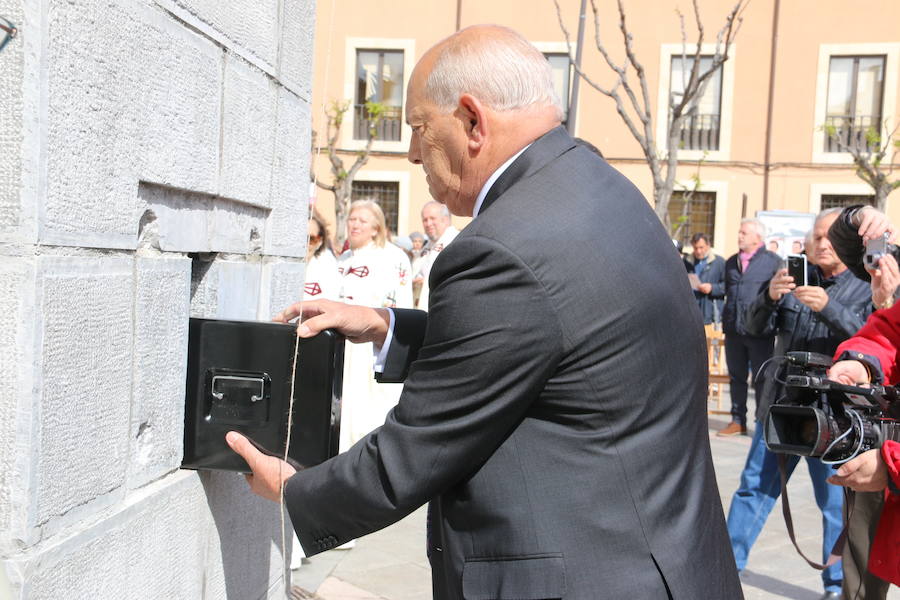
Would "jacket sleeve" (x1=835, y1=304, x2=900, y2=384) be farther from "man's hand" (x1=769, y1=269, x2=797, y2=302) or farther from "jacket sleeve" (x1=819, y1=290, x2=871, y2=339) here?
"man's hand" (x1=769, y1=269, x2=797, y2=302)

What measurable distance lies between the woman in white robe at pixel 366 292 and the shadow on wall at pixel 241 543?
301cm

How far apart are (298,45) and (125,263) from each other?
1278mm

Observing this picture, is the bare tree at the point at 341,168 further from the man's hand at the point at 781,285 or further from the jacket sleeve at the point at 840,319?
the jacket sleeve at the point at 840,319

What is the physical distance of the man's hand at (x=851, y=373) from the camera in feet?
10.9

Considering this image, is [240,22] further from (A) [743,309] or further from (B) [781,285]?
(A) [743,309]

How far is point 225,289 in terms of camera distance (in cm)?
274

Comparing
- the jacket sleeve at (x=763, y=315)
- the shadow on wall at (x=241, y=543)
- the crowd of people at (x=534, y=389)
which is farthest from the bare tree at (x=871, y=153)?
the crowd of people at (x=534, y=389)

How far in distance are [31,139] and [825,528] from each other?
4.28 m

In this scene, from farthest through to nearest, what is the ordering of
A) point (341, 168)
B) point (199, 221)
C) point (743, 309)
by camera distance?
point (341, 168)
point (743, 309)
point (199, 221)

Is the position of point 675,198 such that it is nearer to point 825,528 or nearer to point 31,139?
point 825,528

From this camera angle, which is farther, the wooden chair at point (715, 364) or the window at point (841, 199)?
the window at point (841, 199)

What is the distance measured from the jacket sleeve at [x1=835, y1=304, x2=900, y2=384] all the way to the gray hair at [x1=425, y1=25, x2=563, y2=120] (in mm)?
2046

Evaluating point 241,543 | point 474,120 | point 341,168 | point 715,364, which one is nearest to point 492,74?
point 474,120

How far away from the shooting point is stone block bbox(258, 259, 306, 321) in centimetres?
306
